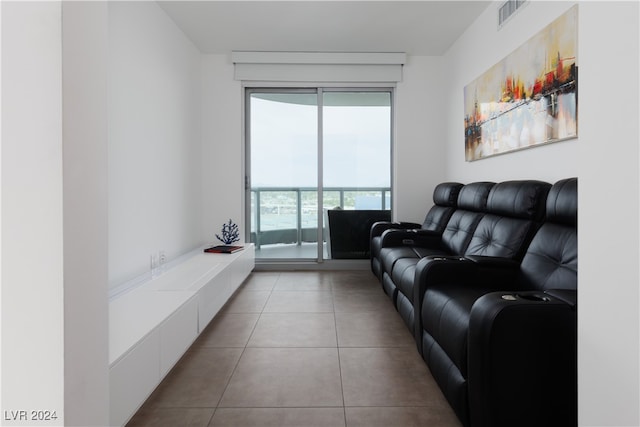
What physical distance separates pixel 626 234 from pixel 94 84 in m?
1.30

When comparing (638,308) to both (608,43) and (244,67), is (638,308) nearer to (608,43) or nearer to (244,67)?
(608,43)

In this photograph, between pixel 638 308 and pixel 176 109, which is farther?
pixel 176 109

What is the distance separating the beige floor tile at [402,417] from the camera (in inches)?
62.3

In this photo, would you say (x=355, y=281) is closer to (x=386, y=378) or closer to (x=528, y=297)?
(x=386, y=378)

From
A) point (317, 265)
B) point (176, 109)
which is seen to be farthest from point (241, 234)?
point (176, 109)

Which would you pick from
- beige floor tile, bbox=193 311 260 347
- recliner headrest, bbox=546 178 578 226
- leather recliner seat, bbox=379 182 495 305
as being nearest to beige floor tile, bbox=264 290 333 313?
beige floor tile, bbox=193 311 260 347

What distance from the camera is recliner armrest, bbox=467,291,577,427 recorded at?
126cm

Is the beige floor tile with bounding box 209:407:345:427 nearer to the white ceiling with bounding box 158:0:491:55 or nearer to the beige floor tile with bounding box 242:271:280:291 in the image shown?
the beige floor tile with bounding box 242:271:280:291

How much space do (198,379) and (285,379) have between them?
19.1 inches

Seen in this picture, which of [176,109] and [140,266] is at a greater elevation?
[176,109]

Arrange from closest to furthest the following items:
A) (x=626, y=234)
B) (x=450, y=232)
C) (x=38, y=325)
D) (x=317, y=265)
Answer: (x=38, y=325) → (x=626, y=234) → (x=450, y=232) → (x=317, y=265)

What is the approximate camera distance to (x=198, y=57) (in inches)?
179

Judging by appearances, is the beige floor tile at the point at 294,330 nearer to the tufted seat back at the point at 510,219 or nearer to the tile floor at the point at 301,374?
the tile floor at the point at 301,374

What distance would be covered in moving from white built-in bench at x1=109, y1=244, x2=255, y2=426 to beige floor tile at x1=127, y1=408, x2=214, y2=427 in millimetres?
115
